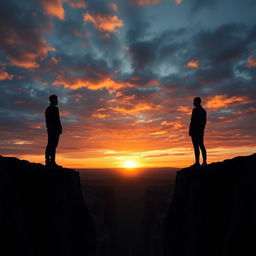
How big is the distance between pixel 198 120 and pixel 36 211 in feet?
24.5

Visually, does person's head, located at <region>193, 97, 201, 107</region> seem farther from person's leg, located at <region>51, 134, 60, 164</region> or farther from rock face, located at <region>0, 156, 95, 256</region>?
rock face, located at <region>0, 156, 95, 256</region>

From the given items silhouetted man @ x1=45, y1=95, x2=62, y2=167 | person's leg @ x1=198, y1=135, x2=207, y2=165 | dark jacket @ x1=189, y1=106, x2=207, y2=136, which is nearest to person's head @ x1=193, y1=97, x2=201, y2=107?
dark jacket @ x1=189, y1=106, x2=207, y2=136

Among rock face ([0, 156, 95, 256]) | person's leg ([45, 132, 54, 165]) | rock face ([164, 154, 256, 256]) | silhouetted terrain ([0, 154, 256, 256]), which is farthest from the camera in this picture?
person's leg ([45, 132, 54, 165])

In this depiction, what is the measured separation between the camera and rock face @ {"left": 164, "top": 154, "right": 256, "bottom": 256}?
276 inches

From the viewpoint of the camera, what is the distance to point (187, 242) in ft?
36.7

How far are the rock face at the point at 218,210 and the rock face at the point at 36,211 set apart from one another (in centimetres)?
539

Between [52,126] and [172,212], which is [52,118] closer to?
[52,126]

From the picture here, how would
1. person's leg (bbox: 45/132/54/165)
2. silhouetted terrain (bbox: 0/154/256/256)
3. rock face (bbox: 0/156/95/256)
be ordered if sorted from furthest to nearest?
person's leg (bbox: 45/132/54/165)
silhouetted terrain (bbox: 0/154/256/256)
rock face (bbox: 0/156/95/256)

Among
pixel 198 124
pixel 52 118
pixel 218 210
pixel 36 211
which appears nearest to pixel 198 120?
pixel 198 124

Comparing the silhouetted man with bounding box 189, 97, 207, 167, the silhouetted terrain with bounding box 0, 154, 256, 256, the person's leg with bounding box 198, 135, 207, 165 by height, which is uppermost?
the silhouetted man with bounding box 189, 97, 207, 167

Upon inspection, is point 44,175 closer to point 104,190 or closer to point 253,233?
point 253,233

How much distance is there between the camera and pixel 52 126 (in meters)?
10.6

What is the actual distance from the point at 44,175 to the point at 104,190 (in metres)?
29.2

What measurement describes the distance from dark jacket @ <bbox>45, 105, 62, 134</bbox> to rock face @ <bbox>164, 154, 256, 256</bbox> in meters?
6.48
